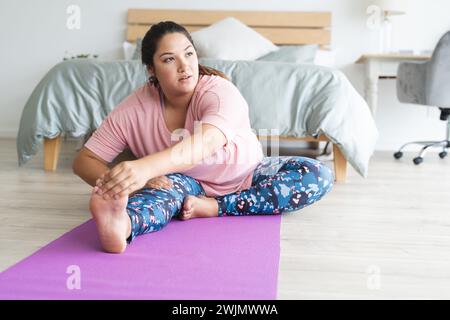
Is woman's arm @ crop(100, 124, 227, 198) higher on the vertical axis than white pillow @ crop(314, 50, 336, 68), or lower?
higher

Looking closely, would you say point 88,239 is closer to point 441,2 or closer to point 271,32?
point 271,32

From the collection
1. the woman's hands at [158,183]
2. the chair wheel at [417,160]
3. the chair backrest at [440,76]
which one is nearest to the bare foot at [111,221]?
the woman's hands at [158,183]

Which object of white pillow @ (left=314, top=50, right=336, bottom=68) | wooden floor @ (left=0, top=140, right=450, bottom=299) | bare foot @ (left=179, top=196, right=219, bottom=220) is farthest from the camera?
white pillow @ (left=314, top=50, right=336, bottom=68)

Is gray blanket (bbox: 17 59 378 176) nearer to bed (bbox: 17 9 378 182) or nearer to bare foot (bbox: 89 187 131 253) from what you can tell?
bed (bbox: 17 9 378 182)

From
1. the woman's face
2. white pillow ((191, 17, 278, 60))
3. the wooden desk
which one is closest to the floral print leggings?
the woman's face

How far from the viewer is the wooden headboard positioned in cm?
470

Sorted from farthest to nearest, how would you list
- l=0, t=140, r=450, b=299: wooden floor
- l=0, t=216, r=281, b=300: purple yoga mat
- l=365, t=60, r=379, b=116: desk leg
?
1. l=365, t=60, r=379, b=116: desk leg
2. l=0, t=140, r=450, b=299: wooden floor
3. l=0, t=216, r=281, b=300: purple yoga mat

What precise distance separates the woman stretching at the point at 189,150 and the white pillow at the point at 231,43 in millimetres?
2339

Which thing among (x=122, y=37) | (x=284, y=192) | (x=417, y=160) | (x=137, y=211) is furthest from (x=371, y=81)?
(x=137, y=211)

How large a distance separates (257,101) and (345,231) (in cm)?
121

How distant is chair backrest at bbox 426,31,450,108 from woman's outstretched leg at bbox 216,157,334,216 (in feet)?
6.78

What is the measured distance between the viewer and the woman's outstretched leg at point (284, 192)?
194 centimetres

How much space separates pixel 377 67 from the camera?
166 inches
